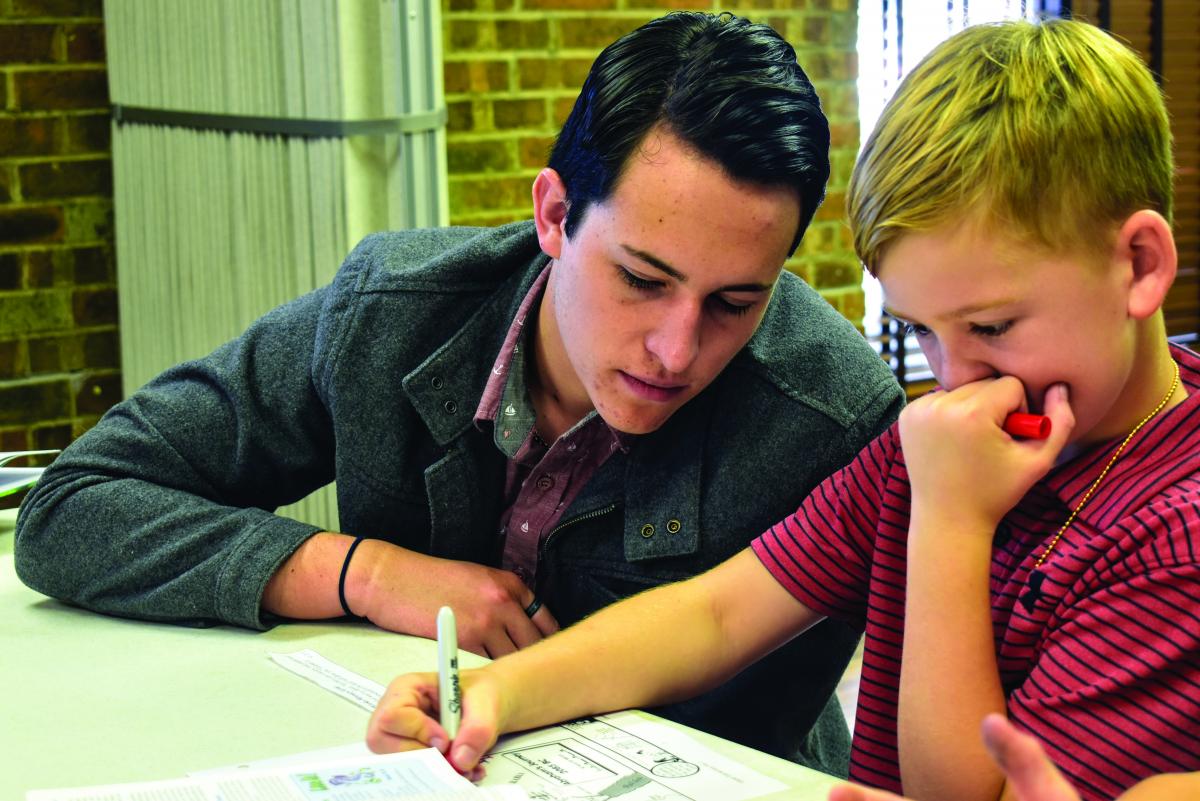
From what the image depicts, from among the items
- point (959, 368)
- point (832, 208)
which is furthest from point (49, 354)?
point (959, 368)

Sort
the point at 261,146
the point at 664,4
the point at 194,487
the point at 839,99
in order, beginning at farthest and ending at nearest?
the point at 839,99, the point at 664,4, the point at 261,146, the point at 194,487

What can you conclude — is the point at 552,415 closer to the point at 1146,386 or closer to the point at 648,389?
the point at 648,389

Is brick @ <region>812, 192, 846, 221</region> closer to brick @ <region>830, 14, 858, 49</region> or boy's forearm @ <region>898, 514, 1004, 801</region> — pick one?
brick @ <region>830, 14, 858, 49</region>

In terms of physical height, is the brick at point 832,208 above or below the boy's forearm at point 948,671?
above

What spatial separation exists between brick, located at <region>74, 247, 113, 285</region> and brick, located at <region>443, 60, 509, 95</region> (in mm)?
825

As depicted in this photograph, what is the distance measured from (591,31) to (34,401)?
148cm

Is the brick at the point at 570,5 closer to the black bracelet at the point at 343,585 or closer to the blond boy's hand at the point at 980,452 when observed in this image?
the black bracelet at the point at 343,585

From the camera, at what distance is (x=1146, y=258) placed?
3.18 ft

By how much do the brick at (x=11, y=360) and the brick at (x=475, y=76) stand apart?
1068 millimetres

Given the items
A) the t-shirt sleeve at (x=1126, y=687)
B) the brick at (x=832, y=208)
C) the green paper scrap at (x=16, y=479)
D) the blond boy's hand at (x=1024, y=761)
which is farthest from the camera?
the brick at (x=832, y=208)

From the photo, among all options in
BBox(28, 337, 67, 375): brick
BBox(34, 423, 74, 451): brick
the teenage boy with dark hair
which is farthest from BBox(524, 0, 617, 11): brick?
the teenage boy with dark hair

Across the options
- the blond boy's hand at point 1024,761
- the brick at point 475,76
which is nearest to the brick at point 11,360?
the brick at point 475,76

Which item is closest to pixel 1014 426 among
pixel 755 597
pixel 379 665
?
pixel 755 597

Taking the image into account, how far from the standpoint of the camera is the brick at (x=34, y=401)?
2865 millimetres
